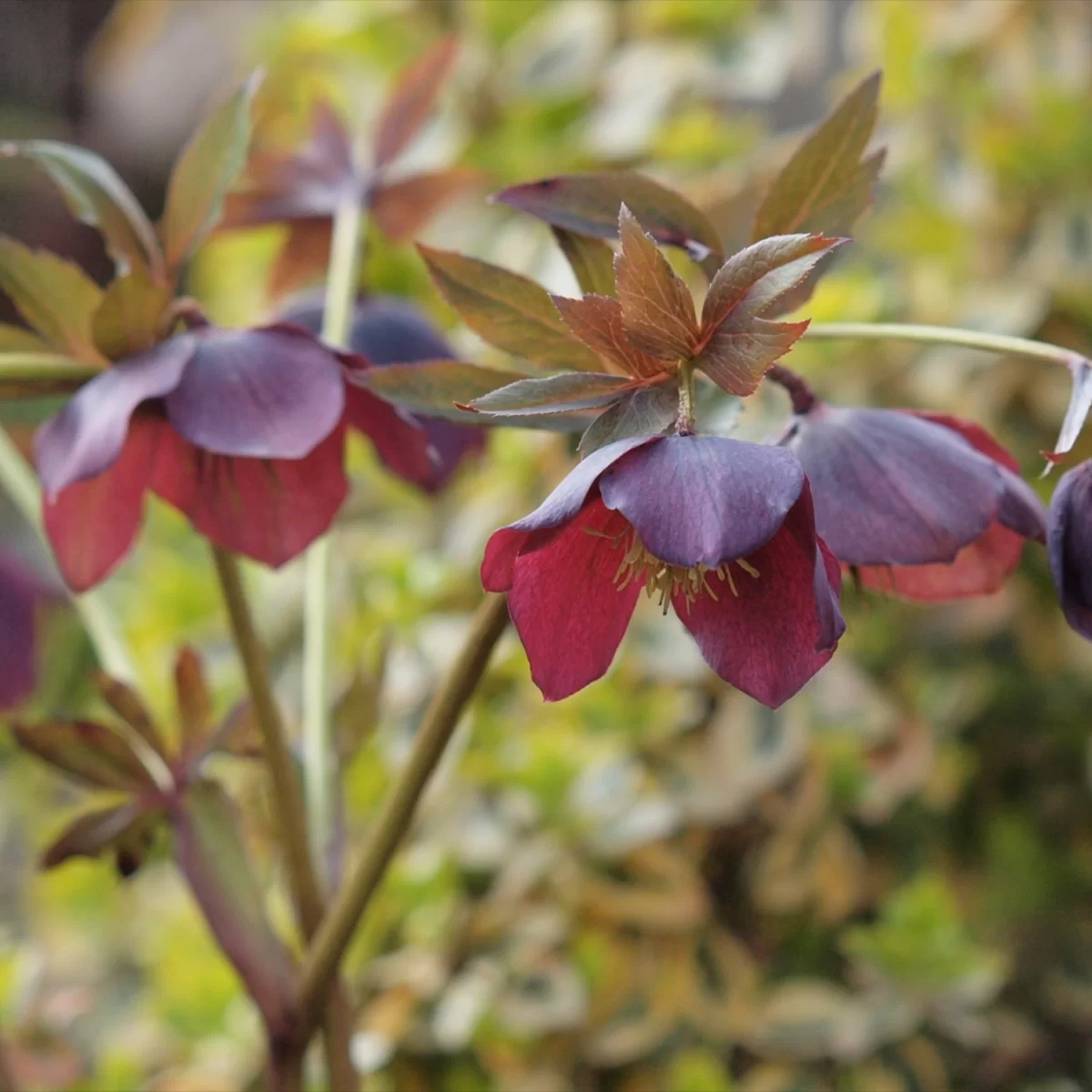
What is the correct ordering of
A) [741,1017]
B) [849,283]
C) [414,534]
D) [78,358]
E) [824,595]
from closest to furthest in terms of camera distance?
[824,595] < [78,358] < [741,1017] < [849,283] < [414,534]

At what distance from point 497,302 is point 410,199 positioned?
0.88 ft

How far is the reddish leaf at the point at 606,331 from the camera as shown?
31cm

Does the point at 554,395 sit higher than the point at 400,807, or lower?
higher

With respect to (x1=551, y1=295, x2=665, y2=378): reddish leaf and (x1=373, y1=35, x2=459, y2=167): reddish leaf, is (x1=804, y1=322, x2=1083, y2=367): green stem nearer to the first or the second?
(x1=551, y1=295, x2=665, y2=378): reddish leaf

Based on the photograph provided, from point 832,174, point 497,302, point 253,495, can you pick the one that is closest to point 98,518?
point 253,495

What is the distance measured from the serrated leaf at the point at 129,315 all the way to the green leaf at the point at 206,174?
0.03 m

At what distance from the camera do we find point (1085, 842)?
96cm

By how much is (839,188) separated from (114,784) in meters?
0.32

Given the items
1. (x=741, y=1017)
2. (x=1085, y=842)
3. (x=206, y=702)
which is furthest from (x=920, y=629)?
(x=206, y=702)

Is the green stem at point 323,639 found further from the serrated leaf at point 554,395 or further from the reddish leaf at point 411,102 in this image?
the serrated leaf at point 554,395

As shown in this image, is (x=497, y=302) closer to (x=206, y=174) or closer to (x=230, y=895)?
(x=206, y=174)

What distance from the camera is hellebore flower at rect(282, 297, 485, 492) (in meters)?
0.50

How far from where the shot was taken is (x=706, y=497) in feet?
0.90

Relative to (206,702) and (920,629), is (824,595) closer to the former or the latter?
(206,702)
